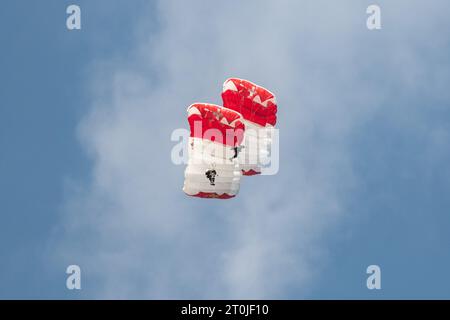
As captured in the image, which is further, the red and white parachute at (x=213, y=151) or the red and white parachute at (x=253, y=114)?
the red and white parachute at (x=253, y=114)

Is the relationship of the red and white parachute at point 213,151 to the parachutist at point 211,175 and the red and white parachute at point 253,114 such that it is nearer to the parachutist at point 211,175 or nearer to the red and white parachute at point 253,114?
the parachutist at point 211,175

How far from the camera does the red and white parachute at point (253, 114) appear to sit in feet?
137

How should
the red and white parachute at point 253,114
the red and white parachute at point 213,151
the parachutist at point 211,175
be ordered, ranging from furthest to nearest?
the red and white parachute at point 253,114
the parachutist at point 211,175
the red and white parachute at point 213,151

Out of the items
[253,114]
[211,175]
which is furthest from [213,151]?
[253,114]

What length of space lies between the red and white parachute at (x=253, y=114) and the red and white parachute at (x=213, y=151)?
7.51 feet

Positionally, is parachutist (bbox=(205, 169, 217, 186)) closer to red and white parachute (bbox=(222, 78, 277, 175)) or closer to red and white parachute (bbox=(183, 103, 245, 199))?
red and white parachute (bbox=(183, 103, 245, 199))

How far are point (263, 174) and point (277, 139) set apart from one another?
1526mm

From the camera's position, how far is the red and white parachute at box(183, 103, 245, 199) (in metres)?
38.8

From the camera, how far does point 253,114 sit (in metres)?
42.2

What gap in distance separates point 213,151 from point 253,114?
12.2ft

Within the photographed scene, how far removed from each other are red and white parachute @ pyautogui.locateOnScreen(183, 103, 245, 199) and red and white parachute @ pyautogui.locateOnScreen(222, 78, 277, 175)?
90.1 inches

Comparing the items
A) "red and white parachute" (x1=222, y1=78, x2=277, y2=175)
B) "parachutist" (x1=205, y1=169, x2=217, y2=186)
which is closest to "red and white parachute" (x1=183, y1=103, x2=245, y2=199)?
"parachutist" (x1=205, y1=169, x2=217, y2=186)

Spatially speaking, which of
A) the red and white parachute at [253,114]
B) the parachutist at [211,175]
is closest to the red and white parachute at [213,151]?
the parachutist at [211,175]
